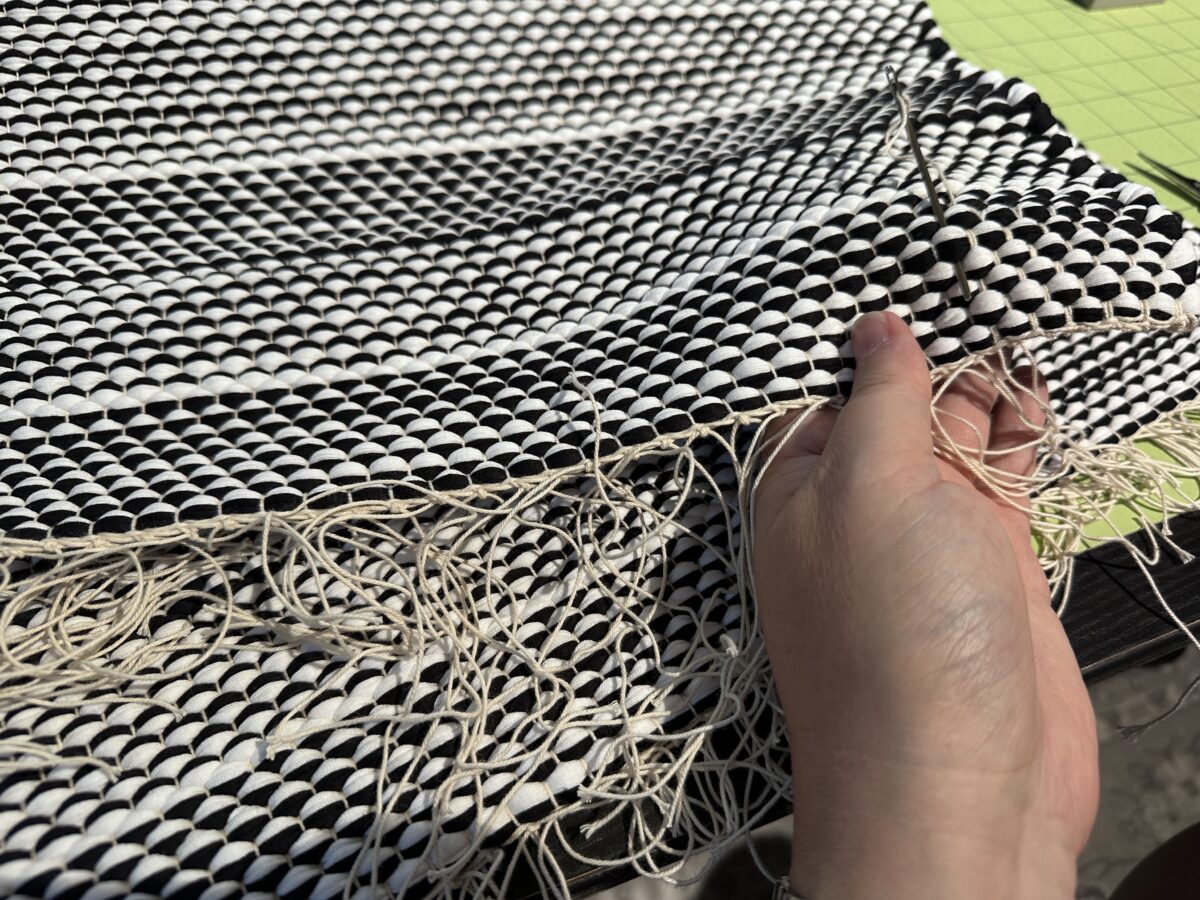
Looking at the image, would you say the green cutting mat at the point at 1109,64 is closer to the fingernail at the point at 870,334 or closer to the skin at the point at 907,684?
the fingernail at the point at 870,334

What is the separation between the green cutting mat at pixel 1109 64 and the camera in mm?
1153

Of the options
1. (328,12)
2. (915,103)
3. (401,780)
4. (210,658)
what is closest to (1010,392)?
(915,103)

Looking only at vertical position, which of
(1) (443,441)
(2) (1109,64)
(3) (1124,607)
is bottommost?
(3) (1124,607)

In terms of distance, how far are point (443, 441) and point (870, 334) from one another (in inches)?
14.0

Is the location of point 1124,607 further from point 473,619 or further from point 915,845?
point 473,619

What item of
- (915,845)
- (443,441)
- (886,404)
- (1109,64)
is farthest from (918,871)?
(1109,64)

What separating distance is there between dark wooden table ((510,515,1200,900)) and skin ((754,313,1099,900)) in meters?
0.11

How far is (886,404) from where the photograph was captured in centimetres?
62

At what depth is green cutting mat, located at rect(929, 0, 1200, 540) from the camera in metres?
1.15

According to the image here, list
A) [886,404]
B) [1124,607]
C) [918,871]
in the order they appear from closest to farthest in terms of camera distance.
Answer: [918,871] → [886,404] → [1124,607]

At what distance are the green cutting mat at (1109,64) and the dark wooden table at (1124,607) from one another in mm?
533

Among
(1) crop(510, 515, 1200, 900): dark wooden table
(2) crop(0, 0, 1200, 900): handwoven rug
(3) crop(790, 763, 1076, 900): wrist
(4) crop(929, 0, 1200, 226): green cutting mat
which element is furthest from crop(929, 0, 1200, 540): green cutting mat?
(3) crop(790, 763, 1076, 900): wrist

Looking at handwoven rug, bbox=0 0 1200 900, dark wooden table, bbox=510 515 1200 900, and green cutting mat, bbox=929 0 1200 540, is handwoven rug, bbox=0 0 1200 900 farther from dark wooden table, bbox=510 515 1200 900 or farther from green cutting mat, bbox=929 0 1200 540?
green cutting mat, bbox=929 0 1200 540

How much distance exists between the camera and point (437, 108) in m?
1.06
